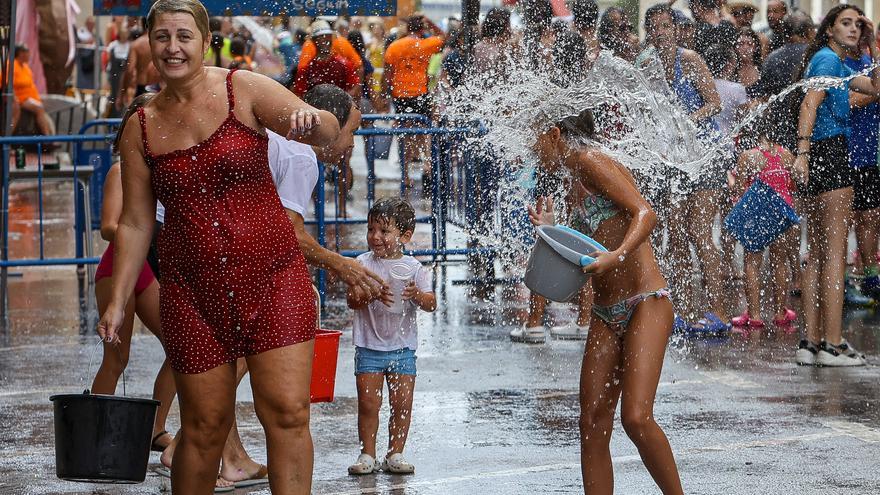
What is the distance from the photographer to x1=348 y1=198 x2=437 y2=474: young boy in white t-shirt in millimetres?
6535

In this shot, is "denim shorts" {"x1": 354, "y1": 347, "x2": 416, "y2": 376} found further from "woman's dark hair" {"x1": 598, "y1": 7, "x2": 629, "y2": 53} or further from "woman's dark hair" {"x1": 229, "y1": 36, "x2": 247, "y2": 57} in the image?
"woman's dark hair" {"x1": 229, "y1": 36, "x2": 247, "y2": 57}

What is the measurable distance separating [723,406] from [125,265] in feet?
12.7

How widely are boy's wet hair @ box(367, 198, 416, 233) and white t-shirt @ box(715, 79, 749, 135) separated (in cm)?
457

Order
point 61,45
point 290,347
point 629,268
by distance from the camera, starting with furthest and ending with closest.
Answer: point 61,45 → point 629,268 → point 290,347

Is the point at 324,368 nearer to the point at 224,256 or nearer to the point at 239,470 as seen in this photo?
the point at 239,470

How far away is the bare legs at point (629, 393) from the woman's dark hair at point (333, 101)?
4.28ft

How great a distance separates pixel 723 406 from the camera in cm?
780

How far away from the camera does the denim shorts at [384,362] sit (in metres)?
6.61

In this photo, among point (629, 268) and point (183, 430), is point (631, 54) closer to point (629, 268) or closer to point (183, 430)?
point (629, 268)

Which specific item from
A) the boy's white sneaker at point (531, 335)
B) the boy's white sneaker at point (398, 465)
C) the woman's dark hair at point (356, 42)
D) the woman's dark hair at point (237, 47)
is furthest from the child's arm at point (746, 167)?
the woman's dark hair at point (237, 47)

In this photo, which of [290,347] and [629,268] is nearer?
[290,347]

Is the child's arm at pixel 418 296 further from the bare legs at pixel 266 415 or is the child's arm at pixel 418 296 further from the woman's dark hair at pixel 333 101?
the bare legs at pixel 266 415

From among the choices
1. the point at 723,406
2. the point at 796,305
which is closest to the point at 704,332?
the point at 796,305

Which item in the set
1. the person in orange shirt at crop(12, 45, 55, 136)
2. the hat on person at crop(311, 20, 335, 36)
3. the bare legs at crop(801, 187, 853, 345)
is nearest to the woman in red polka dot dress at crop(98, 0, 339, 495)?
the bare legs at crop(801, 187, 853, 345)
